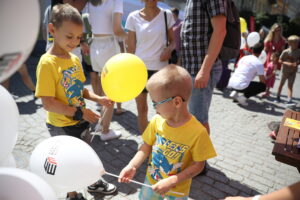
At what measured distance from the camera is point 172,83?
1.54 metres

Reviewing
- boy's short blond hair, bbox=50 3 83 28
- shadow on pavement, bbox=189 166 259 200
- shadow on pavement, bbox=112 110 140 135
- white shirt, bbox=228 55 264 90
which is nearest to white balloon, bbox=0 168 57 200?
boy's short blond hair, bbox=50 3 83 28

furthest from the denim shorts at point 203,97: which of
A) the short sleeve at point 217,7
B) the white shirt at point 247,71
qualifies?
the white shirt at point 247,71

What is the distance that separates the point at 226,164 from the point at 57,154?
99.1 inches

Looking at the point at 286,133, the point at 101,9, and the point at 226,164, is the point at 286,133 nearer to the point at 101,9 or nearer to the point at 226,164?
the point at 226,164

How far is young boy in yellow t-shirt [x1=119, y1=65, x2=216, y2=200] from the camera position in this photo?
155cm

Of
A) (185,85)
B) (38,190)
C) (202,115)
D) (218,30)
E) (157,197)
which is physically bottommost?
(157,197)

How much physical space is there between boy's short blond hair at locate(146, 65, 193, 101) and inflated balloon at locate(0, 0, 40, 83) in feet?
3.07

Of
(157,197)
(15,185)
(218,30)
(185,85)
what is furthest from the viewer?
(218,30)

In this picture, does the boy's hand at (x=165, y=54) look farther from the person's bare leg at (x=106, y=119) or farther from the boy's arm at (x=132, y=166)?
the boy's arm at (x=132, y=166)

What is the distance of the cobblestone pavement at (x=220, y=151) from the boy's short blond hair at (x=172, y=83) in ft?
4.90

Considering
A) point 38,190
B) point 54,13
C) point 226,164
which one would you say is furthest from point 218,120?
point 38,190

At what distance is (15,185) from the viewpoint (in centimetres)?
112

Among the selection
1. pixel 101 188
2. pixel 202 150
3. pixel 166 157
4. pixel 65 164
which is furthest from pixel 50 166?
pixel 101 188

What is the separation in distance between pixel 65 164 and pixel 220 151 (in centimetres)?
276
